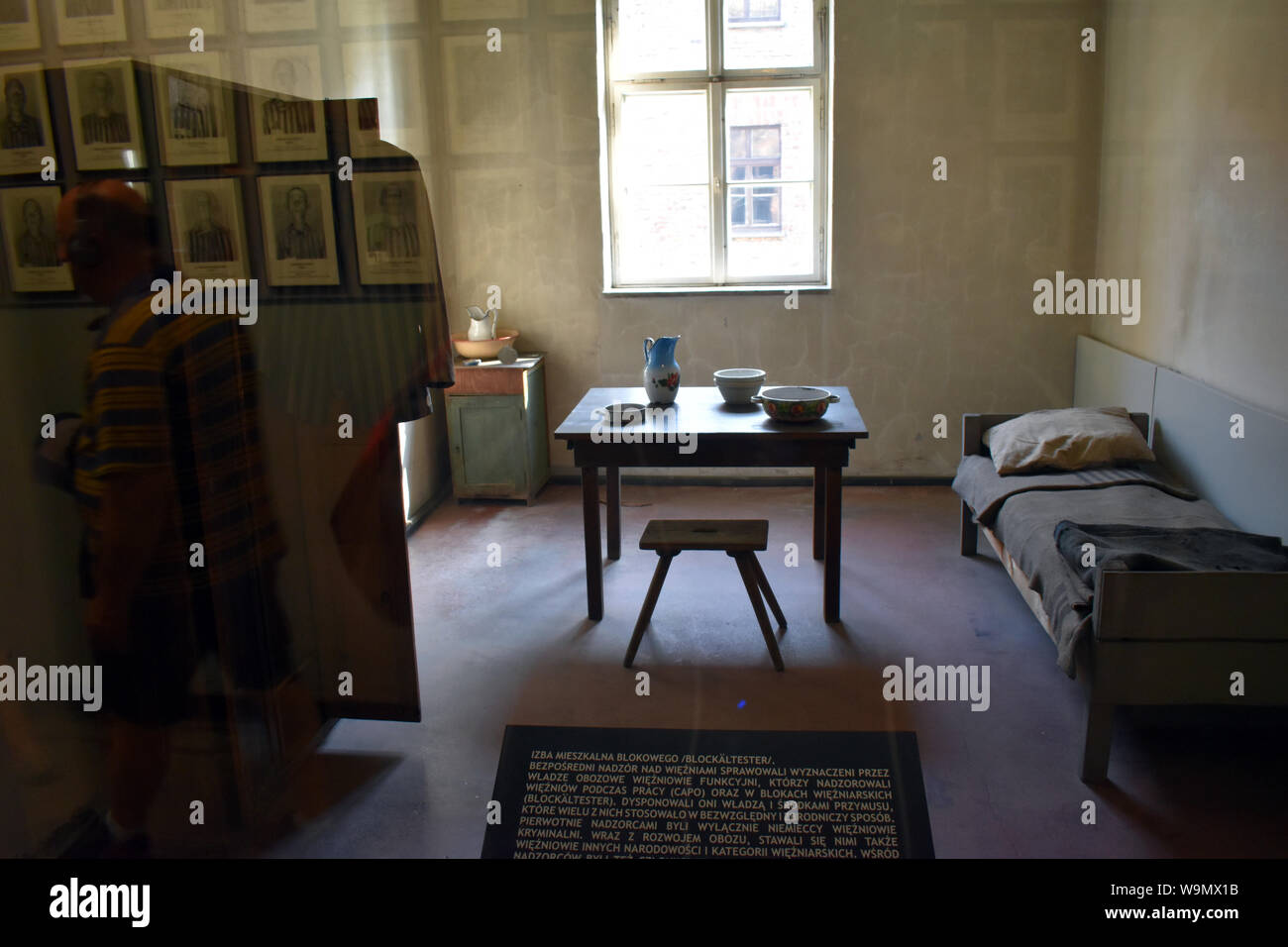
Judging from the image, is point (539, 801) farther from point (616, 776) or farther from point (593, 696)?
point (593, 696)

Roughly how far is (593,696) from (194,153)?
195 centimetres

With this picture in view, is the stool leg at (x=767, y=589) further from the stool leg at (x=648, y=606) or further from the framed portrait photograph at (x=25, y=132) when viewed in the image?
the framed portrait photograph at (x=25, y=132)

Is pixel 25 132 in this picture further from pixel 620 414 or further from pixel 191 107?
pixel 620 414

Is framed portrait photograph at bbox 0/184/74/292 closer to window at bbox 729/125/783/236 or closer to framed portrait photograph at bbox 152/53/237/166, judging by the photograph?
framed portrait photograph at bbox 152/53/237/166

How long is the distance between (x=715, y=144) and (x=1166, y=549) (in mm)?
3349

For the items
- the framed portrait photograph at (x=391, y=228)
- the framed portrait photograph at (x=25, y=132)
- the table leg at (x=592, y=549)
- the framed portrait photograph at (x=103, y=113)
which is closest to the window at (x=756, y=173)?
the table leg at (x=592, y=549)

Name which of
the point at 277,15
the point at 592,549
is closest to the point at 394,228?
the point at 277,15

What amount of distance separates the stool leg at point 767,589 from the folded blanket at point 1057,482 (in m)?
0.90

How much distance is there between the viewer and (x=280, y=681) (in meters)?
2.73

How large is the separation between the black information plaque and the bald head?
1261 millimetres

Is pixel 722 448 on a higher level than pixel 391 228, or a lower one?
lower

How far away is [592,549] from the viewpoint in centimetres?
383

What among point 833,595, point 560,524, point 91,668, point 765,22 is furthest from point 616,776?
point 765,22

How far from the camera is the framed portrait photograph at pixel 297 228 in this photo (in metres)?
2.48
